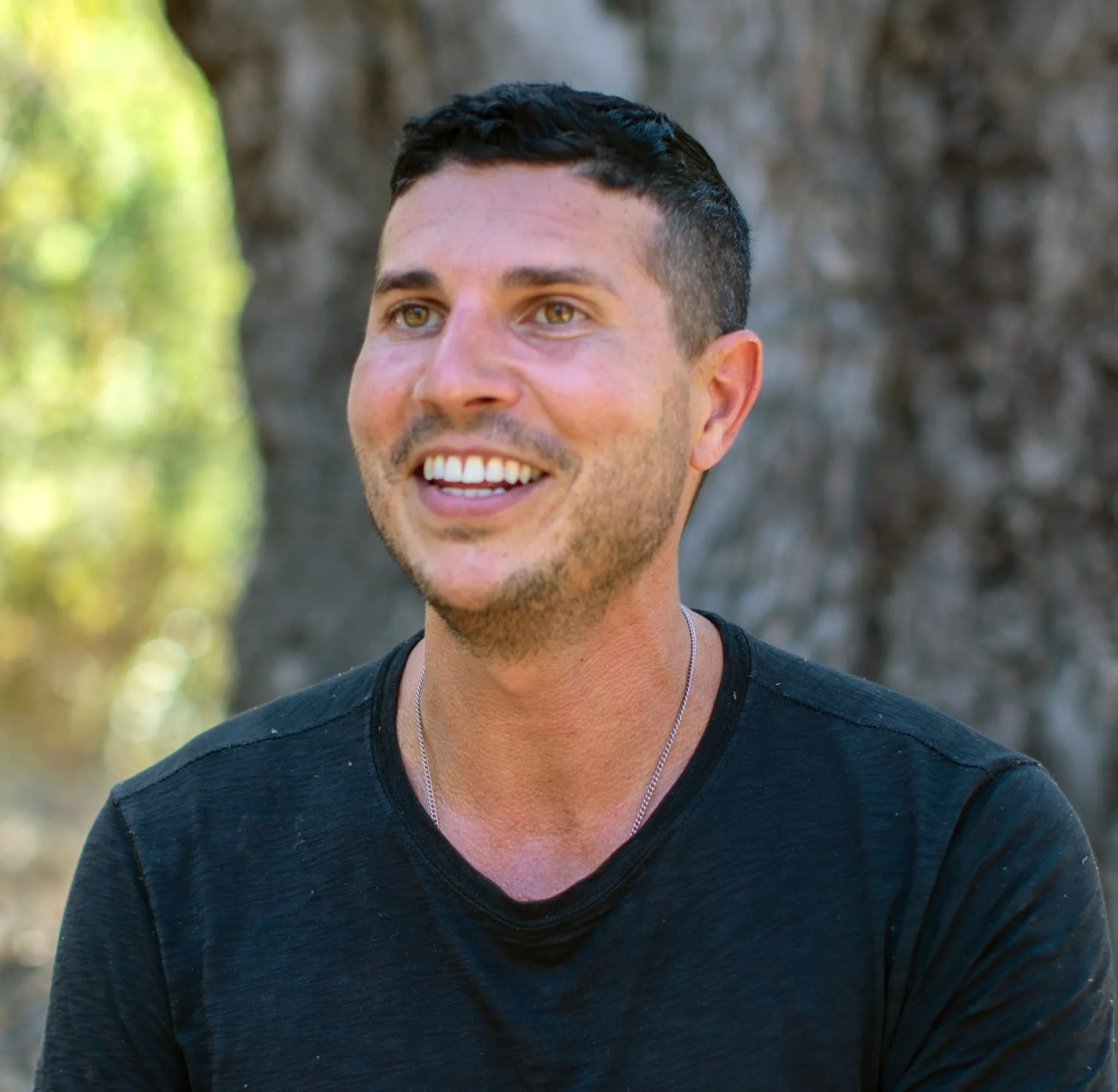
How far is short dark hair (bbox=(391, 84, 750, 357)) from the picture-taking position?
221 centimetres

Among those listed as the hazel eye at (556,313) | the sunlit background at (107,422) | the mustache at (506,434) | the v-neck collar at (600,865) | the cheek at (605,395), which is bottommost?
the v-neck collar at (600,865)

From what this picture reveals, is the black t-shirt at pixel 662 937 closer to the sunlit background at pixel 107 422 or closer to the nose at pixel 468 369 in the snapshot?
the nose at pixel 468 369

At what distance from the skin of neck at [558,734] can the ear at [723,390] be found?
197 millimetres

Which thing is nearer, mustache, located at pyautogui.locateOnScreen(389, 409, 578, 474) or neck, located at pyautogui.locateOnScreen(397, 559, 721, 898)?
mustache, located at pyautogui.locateOnScreen(389, 409, 578, 474)

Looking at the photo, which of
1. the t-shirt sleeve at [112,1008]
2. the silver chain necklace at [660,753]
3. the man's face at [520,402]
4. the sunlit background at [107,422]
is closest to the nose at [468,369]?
the man's face at [520,402]

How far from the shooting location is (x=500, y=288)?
6.90ft

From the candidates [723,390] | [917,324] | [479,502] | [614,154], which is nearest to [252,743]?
[479,502]

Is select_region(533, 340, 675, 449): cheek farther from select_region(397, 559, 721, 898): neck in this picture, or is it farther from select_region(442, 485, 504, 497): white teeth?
select_region(397, 559, 721, 898): neck

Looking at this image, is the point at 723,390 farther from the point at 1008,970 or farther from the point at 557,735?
the point at 1008,970

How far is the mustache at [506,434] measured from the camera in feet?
6.66

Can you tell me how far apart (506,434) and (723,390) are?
49 cm

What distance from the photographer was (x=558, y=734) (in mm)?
2189

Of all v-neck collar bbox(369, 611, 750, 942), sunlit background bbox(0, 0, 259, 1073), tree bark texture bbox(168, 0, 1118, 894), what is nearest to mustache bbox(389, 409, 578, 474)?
v-neck collar bbox(369, 611, 750, 942)

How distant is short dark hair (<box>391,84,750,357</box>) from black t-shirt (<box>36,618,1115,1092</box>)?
59 centimetres
